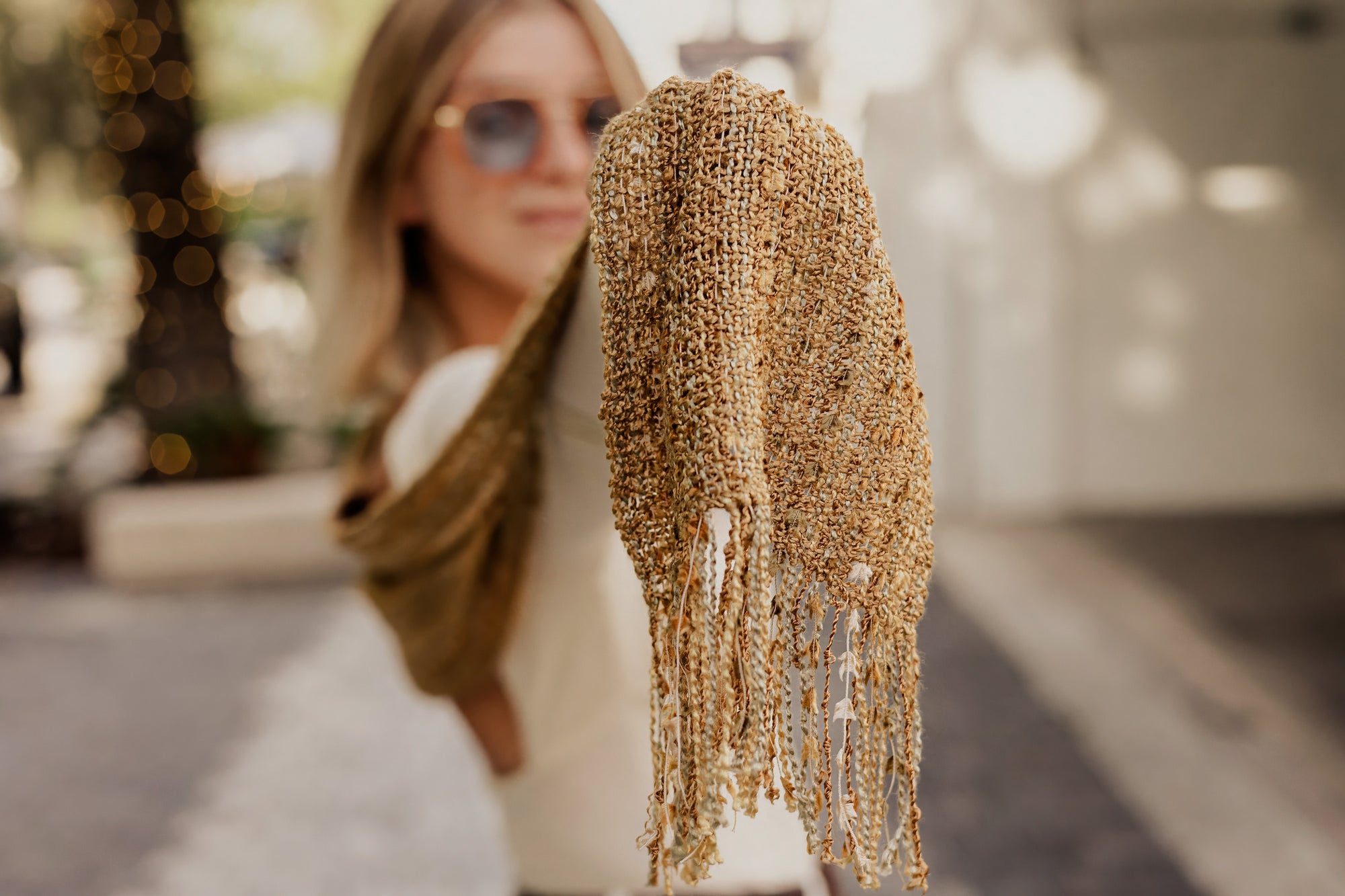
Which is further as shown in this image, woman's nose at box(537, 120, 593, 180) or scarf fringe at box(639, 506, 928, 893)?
woman's nose at box(537, 120, 593, 180)

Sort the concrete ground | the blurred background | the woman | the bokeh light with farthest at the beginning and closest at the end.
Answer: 1. the bokeh light
2. the concrete ground
3. the blurred background
4. the woman

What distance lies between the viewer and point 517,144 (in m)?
1.16

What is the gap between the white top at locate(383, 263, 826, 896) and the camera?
3.33ft

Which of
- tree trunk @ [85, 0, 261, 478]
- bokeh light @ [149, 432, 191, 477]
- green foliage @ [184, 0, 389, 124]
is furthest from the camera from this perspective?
green foliage @ [184, 0, 389, 124]

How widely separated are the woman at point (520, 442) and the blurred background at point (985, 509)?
151 millimetres

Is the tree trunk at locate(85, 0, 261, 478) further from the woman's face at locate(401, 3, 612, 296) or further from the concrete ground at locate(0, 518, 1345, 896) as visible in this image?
the woman's face at locate(401, 3, 612, 296)

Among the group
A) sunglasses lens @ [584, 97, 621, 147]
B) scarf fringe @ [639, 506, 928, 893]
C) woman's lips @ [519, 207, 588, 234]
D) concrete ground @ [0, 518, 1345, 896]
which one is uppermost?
sunglasses lens @ [584, 97, 621, 147]

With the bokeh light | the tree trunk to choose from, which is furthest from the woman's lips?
the bokeh light

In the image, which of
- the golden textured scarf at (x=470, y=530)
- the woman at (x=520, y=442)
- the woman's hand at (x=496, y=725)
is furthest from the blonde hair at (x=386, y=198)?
the woman's hand at (x=496, y=725)

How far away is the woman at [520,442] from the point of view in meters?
1.01

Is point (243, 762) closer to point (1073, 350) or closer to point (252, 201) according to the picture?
point (1073, 350)

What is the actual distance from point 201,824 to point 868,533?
307 cm

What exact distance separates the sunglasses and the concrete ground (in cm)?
60

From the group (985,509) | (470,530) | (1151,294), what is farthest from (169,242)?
(470,530)
